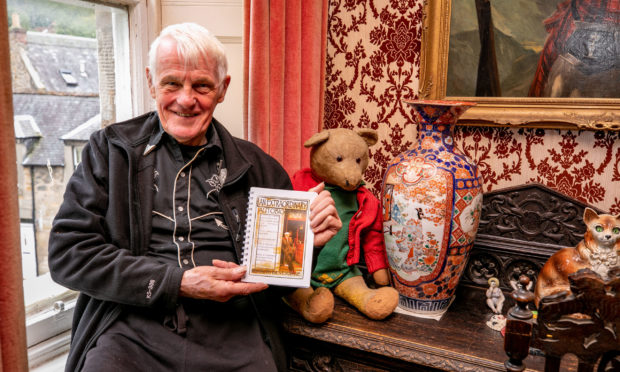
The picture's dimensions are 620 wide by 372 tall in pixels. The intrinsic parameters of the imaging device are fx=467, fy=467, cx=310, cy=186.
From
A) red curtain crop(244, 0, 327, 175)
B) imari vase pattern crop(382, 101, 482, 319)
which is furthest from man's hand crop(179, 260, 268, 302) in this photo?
red curtain crop(244, 0, 327, 175)

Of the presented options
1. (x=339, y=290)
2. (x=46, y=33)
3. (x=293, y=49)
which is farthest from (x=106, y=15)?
(x=339, y=290)

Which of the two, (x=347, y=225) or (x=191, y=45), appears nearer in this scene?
(x=191, y=45)

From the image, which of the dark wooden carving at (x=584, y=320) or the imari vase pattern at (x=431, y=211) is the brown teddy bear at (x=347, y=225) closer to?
the imari vase pattern at (x=431, y=211)

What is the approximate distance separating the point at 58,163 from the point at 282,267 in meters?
0.94

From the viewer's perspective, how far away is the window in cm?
154

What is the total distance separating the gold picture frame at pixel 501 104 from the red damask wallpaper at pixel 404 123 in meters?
0.06

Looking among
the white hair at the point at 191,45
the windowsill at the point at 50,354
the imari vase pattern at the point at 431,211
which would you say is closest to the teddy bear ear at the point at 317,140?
the imari vase pattern at the point at 431,211

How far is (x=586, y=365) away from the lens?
2.96ft

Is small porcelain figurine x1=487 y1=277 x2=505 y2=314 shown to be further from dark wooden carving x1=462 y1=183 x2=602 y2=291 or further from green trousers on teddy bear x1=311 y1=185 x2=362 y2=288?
green trousers on teddy bear x1=311 y1=185 x2=362 y2=288

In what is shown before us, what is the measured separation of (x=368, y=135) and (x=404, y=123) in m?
0.33

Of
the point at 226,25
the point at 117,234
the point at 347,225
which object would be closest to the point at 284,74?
the point at 226,25

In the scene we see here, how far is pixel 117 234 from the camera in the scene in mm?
1312

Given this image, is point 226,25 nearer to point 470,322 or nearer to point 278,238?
point 278,238

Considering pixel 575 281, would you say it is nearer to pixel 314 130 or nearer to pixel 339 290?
pixel 339 290
